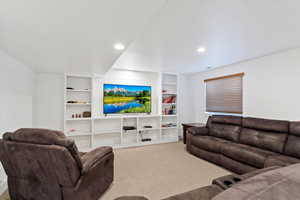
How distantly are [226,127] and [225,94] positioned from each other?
1.09 meters

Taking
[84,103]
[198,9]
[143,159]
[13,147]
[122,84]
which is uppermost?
[198,9]

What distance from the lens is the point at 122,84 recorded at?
475 cm

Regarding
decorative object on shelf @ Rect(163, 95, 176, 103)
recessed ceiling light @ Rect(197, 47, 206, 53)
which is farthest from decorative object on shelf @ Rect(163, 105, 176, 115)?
recessed ceiling light @ Rect(197, 47, 206, 53)

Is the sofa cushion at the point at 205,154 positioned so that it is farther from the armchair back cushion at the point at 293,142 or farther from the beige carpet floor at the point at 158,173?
the armchair back cushion at the point at 293,142

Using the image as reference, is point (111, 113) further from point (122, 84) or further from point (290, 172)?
point (290, 172)

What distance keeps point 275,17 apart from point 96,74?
3966 millimetres

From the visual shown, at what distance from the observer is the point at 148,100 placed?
506cm

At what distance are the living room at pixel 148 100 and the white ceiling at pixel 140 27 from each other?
15 mm

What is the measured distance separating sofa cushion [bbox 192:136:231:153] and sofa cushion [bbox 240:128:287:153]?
421 millimetres

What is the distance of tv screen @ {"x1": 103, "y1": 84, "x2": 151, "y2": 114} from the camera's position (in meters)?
4.53

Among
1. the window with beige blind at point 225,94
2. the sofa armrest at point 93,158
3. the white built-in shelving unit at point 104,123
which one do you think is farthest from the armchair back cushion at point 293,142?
the white built-in shelving unit at point 104,123

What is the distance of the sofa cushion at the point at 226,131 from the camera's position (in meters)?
3.38

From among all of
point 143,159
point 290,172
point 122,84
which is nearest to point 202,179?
point 143,159

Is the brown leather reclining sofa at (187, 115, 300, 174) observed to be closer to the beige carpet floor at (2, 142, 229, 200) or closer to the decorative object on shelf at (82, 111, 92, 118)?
the beige carpet floor at (2, 142, 229, 200)
